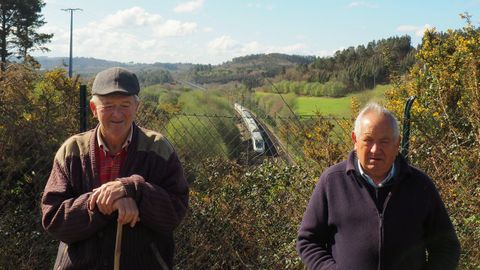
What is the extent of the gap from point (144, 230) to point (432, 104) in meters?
4.16

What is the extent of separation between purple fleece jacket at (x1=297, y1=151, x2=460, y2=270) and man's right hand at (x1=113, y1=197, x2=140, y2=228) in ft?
2.51

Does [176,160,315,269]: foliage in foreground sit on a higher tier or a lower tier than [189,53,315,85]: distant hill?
lower

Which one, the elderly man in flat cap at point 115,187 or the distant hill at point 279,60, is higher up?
the distant hill at point 279,60

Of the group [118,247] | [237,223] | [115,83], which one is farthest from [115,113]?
[237,223]

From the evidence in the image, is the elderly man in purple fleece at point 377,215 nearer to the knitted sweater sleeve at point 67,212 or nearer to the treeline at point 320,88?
the knitted sweater sleeve at point 67,212

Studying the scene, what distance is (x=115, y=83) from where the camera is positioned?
212cm

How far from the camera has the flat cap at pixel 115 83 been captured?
6.91 feet

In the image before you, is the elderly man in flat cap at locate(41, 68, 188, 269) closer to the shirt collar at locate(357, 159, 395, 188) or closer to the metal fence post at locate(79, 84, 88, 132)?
Result: the shirt collar at locate(357, 159, 395, 188)

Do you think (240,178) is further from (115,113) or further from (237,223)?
(115,113)

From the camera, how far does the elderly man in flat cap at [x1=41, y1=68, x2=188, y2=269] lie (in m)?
2.04

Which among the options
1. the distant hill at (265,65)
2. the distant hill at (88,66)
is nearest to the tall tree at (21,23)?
the distant hill at (88,66)

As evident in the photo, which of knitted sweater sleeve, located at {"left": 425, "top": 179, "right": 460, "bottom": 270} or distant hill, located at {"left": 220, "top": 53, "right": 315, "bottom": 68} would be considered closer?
knitted sweater sleeve, located at {"left": 425, "top": 179, "right": 460, "bottom": 270}

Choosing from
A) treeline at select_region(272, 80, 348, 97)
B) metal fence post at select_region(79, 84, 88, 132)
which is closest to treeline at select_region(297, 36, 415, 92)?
treeline at select_region(272, 80, 348, 97)

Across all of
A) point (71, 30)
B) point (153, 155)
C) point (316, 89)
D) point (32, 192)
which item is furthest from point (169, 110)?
point (71, 30)
